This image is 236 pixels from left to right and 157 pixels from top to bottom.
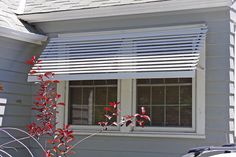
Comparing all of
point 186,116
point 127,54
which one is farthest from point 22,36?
point 186,116

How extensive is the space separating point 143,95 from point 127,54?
890mm

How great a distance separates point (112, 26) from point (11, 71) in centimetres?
215

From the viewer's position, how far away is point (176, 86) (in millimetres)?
8195

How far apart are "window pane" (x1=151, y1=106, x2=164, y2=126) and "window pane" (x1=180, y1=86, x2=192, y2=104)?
1.36ft

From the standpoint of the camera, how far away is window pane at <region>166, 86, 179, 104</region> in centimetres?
818

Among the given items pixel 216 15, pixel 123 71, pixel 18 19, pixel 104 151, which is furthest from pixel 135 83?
pixel 18 19

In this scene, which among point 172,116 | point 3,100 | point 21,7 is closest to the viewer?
point 172,116

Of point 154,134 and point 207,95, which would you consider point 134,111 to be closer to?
point 154,134

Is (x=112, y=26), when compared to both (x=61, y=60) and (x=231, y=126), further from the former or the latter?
(x=231, y=126)

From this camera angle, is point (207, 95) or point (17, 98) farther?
point (17, 98)

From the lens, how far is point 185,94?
319 inches

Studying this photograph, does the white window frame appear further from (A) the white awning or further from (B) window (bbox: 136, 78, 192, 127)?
(A) the white awning

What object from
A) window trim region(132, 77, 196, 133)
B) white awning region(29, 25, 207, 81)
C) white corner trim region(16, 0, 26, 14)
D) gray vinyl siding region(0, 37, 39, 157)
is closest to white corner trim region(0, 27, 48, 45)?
gray vinyl siding region(0, 37, 39, 157)

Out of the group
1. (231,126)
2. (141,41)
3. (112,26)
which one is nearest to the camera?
(231,126)
